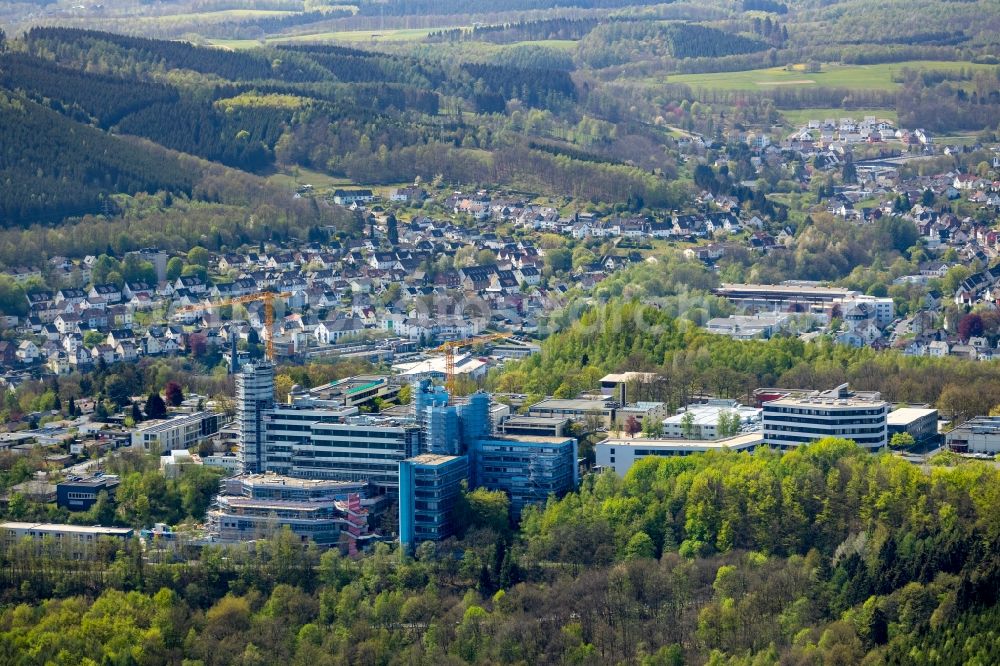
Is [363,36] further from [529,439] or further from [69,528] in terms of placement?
[69,528]

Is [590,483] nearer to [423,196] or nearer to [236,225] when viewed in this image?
[236,225]

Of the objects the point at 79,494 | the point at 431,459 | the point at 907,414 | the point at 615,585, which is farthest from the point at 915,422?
the point at 79,494

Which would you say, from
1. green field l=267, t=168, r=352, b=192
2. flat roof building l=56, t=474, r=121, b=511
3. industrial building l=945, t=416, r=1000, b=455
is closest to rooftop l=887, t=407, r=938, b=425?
industrial building l=945, t=416, r=1000, b=455

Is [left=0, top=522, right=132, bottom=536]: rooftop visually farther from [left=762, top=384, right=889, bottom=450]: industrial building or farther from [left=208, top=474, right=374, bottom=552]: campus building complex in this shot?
→ [left=762, top=384, right=889, bottom=450]: industrial building

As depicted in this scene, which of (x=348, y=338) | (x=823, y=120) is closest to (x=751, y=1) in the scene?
(x=823, y=120)

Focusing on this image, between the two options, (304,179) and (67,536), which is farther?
(304,179)
